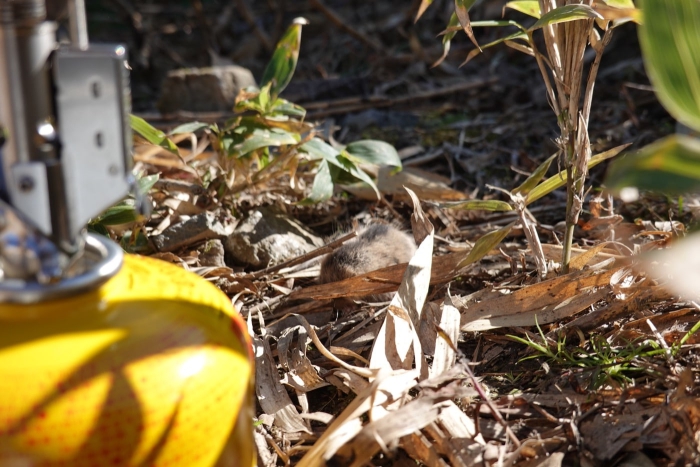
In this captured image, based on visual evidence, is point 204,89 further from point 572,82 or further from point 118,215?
point 572,82

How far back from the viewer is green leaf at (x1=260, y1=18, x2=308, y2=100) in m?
2.50

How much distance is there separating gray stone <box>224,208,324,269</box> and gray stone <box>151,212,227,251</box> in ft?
0.20

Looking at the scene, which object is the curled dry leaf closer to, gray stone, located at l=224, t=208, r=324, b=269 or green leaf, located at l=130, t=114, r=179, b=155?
gray stone, located at l=224, t=208, r=324, b=269

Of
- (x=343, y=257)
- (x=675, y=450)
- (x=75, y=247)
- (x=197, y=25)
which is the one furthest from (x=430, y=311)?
(x=197, y=25)

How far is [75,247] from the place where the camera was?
107cm

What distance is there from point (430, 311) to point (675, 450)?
668 mm

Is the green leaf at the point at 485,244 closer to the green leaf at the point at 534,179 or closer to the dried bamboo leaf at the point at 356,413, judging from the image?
the green leaf at the point at 534,179

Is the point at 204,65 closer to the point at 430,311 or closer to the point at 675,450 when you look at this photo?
the point at 430,311

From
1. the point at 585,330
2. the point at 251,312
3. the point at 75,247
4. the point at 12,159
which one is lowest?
the point at 251,312

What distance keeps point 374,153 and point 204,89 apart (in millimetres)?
1766

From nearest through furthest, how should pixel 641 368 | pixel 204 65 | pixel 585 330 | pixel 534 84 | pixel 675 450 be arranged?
pixel 675 450, pixel 641 368, pixel 585 330, pixel 534 84, pixel 204 65

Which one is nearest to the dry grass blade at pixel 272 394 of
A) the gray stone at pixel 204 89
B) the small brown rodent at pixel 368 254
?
the small brown rodent at pixel 368 254

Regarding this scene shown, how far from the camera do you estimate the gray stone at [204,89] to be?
155 inches

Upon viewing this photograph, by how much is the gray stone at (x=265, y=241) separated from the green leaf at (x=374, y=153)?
33 cm
